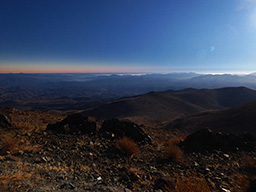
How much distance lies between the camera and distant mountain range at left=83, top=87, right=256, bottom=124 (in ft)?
164

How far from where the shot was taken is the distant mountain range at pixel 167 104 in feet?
164

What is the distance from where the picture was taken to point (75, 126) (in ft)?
26.0

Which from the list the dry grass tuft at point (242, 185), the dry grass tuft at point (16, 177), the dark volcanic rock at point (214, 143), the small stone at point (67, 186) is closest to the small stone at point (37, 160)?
the dry grass tuft at point (16, 177)

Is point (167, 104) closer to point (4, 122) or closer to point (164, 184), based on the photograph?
point (4, 122)

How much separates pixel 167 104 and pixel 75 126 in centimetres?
6360

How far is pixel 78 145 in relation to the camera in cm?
586

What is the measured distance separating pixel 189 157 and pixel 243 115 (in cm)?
2343

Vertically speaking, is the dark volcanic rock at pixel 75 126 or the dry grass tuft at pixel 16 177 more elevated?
the dry grass tuft at pixel 16 177

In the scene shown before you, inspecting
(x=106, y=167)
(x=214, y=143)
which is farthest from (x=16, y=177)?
(x=214, y=143)

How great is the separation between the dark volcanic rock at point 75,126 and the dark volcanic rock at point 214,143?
4.96 metres

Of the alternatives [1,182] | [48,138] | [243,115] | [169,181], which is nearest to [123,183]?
[169,181]

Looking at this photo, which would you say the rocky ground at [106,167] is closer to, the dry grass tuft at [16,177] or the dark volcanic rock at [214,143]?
the dry grass tuft at [16,177]

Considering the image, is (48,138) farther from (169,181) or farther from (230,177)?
(230,177)

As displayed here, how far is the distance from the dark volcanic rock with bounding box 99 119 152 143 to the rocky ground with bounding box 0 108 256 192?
0.61 meters
